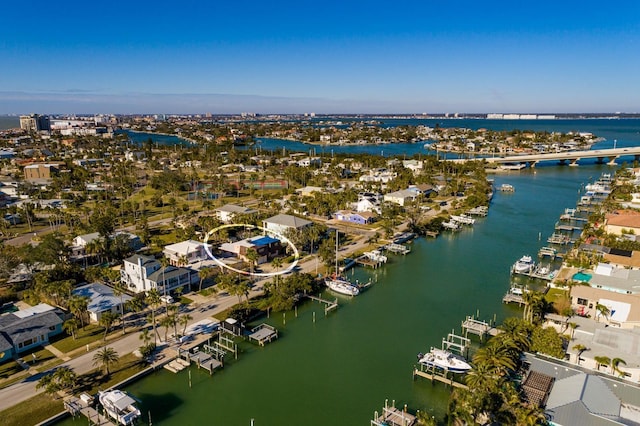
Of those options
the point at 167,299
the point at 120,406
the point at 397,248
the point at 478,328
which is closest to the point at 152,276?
the point at 167,299

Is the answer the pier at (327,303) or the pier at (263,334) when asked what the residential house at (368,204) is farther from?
the pier at (263,334)

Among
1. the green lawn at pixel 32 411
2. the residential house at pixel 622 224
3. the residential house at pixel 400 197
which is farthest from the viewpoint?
the residential house at pixel 400 197

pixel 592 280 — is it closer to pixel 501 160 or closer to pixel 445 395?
pixel 445 395

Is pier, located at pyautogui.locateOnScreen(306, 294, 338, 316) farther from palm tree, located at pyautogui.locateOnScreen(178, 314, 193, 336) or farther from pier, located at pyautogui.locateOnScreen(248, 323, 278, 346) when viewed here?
palm tree, located at pyautogui.locateOnScreen(178, 314, 193, 336)

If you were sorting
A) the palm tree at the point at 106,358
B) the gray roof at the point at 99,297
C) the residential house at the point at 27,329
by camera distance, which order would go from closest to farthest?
the palm tree at the point at 106,358, the residential house at the point at 27,329, the gray roof at the point at 99,297

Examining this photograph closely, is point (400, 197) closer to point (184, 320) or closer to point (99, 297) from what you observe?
point (184, 320)

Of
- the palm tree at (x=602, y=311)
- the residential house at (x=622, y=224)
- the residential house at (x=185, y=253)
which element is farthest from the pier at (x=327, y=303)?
the residential house at (x=622, y=224)

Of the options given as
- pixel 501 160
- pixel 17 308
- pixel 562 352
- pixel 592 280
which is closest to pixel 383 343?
pixel 562 352
